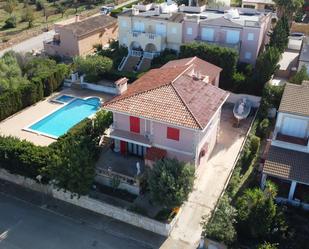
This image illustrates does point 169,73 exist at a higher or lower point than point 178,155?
higher

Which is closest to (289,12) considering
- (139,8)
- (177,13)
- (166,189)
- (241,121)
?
(177,13)

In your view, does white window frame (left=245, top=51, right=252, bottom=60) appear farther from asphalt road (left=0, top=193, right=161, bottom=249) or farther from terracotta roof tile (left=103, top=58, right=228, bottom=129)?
asphalt road (left=0, top=193, right=161, bottom=249)

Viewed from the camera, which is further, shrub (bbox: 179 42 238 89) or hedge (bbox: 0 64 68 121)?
shrub (bbox: 179 42 238 89)

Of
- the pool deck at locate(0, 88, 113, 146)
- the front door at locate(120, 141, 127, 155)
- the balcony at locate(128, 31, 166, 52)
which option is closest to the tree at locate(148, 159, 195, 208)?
the front door at locate(120, 141, 127, 155)

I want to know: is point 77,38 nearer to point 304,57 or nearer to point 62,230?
point 304,57

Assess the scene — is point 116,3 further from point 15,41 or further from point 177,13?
point 177,13

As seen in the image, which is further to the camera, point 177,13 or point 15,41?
point 15,41

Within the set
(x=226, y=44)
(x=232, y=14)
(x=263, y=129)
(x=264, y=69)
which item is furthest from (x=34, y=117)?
(x=232, y=14)

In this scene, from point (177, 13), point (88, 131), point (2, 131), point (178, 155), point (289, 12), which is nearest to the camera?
point (178, 155)
